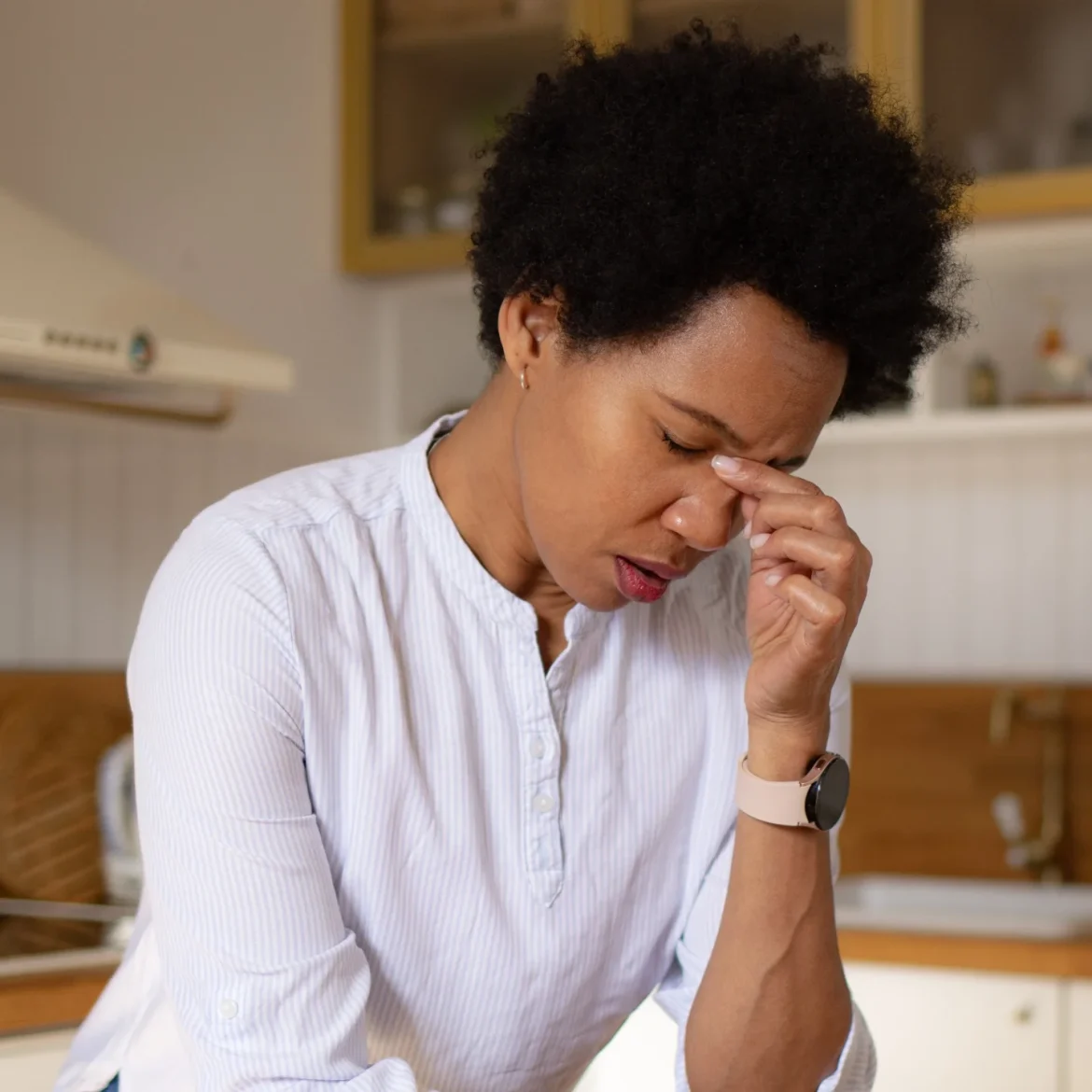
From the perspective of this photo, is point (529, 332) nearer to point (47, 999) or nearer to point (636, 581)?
point (636, 581)

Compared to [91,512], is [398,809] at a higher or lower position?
lower

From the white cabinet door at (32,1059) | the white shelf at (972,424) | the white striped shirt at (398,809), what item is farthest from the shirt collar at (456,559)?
the white shelf at (972,424)

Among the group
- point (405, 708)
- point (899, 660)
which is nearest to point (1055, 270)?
point (899, 660)

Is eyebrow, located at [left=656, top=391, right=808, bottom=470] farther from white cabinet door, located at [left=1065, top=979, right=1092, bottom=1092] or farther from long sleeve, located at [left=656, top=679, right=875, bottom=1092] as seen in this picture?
white cabinet door, located at [left=1065, top=979, right=1092, bottom=1092]

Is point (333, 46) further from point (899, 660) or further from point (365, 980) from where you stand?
point (365, 980)

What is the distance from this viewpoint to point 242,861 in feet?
2.96

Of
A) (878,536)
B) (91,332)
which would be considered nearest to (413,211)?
(878,536)

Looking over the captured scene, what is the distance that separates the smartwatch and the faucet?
5.25 ft

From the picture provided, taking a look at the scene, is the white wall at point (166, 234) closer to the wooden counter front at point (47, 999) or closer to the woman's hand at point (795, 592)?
the wooden counter front at point (47, 999)

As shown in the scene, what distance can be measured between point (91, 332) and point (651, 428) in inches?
43.3

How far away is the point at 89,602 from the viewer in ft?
8.71

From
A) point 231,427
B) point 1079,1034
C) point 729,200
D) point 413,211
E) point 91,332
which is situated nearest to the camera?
point 729,200

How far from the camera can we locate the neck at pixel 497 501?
A: 105 cm

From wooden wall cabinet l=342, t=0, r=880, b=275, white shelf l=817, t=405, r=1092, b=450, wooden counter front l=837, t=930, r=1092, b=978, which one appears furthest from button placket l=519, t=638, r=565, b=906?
wooden wall cabinet l=342, t=0, r=880, b=275
